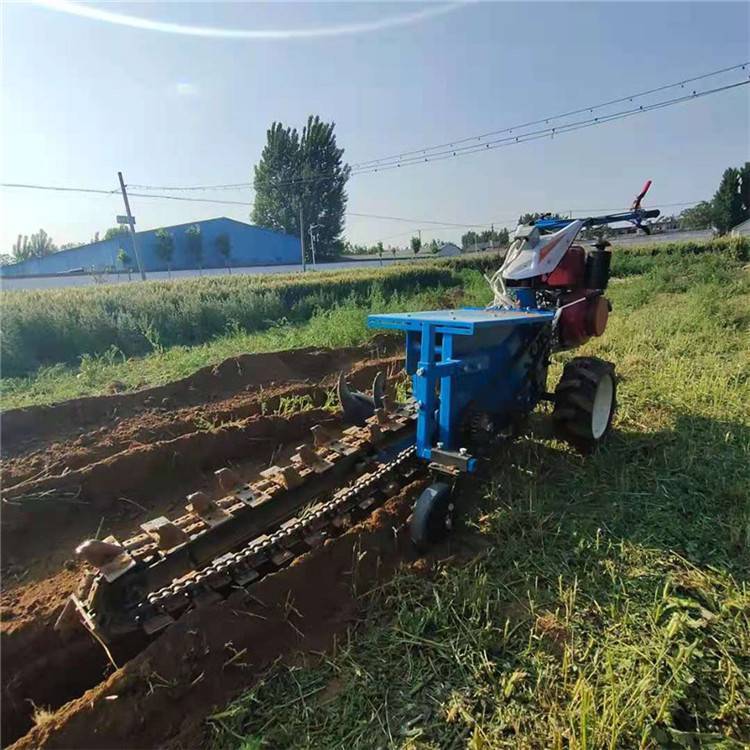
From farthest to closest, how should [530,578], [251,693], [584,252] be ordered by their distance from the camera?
[584,252]
[530,578]
[251,693]

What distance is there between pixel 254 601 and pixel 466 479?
1.94 meters

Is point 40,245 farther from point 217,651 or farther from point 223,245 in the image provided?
point 217,651

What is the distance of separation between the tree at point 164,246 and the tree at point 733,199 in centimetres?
6439

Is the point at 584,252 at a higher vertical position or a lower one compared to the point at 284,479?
higher

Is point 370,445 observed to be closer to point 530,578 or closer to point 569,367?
point 530,578

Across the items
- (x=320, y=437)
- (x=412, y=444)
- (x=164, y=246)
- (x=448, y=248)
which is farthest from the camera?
(x=448, y=248)

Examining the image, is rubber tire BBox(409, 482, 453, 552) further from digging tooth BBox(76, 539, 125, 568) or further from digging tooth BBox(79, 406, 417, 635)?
digging tooth BBox(76, 539, 125, 568)

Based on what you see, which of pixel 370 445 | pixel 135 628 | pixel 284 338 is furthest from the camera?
pixel 284 338

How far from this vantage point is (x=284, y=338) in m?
9.38

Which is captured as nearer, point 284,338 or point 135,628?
point 135,628

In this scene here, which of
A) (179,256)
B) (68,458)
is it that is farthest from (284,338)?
(179,256)

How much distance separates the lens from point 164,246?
4184cm

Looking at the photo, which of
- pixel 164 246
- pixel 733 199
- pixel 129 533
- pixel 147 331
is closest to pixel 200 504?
pixel 129 533

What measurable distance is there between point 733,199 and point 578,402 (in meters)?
78.2
